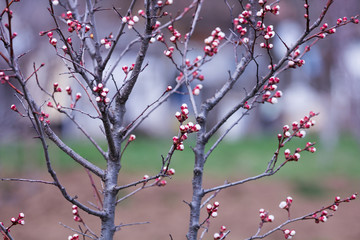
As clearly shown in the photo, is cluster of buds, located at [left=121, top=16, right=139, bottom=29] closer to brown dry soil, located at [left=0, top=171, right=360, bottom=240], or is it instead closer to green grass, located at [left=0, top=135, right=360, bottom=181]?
brown dry soil, located at [left=0, top=171, right=360, bottom=240]

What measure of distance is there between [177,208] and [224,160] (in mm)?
2795

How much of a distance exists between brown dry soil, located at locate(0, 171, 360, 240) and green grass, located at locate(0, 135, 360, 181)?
0.53 metres

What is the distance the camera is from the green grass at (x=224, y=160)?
9.71 metres

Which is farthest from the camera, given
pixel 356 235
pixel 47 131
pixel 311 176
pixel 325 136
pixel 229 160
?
pixel 325 136

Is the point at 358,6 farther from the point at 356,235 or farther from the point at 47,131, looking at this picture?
the point at 47,131

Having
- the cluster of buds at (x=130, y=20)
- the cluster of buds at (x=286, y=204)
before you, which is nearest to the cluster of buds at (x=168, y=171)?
→ the cluster of buds at (x=286, y=204)

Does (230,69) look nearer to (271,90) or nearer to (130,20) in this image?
(271,90)

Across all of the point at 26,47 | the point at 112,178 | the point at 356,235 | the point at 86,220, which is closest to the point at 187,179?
the point at 86,220

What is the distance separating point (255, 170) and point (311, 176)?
1.11 metres

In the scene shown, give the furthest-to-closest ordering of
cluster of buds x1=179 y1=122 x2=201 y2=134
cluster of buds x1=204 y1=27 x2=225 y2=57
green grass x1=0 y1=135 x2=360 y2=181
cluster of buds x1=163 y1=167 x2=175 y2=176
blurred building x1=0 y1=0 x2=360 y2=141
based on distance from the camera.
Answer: green grass x1=0 y1=135 x2=360 y2=181 < blurred building x1=0 y1=0 x2=360 y2=141 < cluster of buds x1=204 y1=27 x2=225 y2=57 < cluster of buds x1=163 y1=167 x2=175 y2=176 < cluster of buds x1=179 y1=122 x2=201 y2=134

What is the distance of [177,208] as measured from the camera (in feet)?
26.7

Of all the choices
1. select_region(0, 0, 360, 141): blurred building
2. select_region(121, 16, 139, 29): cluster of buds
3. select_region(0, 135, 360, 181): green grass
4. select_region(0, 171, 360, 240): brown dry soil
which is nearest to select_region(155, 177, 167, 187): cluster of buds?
select_region(121, 16, 139, 29): cluster of buds

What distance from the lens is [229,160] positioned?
10.7 metres

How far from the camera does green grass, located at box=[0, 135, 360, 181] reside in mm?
9711
